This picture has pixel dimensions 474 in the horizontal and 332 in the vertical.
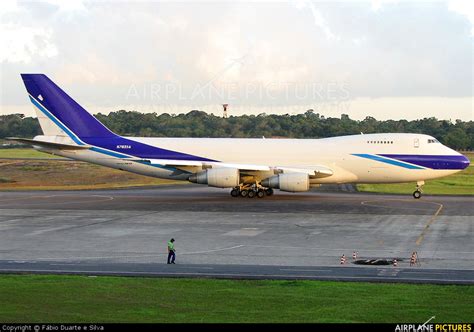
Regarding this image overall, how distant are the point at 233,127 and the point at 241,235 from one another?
109 meters

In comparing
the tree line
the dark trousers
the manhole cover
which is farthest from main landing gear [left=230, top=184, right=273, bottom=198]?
the tree line

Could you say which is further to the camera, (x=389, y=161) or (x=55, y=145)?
(x=55, y=145)

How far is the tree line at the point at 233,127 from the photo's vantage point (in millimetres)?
146375

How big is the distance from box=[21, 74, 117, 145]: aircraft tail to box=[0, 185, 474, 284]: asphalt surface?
5999 millimetres

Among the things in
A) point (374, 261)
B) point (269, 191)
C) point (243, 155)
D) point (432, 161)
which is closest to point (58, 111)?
point (243, 155)

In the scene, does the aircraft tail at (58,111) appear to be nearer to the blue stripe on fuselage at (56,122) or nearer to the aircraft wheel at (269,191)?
the blue stripe on fuselage at (56,122)

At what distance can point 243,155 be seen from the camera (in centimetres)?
6488

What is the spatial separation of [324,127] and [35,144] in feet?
318

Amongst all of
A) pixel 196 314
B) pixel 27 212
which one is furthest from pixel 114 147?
pixel 196 314

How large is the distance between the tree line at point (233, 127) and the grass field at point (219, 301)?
355ft

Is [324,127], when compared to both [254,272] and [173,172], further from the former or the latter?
[254,272]

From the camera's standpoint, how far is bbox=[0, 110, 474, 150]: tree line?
14638cm

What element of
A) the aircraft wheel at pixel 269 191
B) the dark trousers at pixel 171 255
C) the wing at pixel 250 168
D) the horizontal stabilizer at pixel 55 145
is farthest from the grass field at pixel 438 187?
the dark trousers at pixel 171 255

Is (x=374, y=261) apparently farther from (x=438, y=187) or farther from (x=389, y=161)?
(x=438, y=187)
